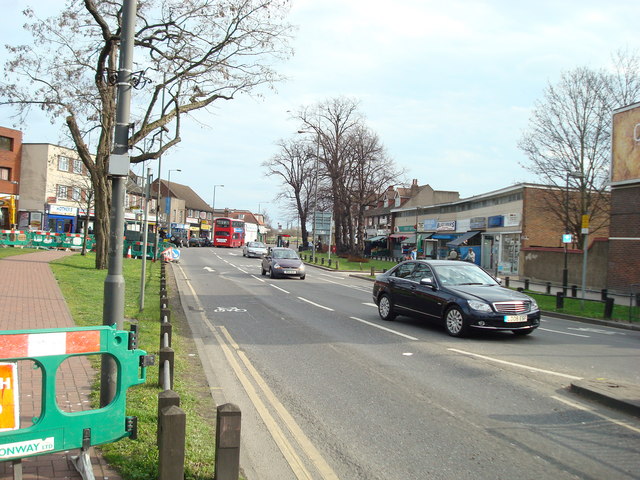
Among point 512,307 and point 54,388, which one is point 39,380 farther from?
point 512,307

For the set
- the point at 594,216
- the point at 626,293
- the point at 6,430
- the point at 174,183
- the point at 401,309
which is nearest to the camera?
the point at 6,430

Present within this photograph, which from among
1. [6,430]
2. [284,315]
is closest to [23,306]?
[284,315]

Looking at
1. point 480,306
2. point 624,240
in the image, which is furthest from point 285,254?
point 480,306

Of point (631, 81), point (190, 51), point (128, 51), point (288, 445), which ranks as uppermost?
point (631, 81)

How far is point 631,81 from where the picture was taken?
30.0m

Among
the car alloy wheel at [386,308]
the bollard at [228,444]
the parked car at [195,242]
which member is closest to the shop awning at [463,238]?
the car alloy wheel at [386,308]

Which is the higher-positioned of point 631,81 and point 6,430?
point 631,81

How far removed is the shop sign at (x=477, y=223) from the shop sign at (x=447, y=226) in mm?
3720

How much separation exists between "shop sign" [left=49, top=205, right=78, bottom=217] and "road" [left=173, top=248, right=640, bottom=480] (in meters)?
50.3

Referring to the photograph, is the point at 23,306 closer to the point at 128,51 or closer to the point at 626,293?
the point at 128,51

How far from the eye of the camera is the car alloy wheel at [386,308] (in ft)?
42.8

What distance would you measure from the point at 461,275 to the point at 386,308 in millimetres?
2189

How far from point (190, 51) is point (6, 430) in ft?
60.2

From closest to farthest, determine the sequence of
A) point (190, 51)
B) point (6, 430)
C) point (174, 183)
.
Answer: point (6, 430), point (190, 51), point (174, 183)
